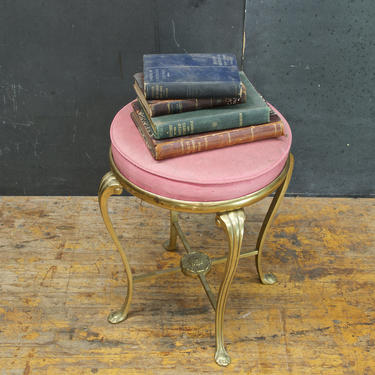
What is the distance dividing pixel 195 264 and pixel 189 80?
2.36 feet

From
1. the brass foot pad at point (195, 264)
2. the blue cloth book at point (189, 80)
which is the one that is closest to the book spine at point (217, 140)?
the blue cloth book at point (189, 80)

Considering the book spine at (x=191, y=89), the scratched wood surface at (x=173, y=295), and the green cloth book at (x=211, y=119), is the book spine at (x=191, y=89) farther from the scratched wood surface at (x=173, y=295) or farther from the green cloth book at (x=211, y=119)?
the scratched wood surface at (x=173, y=295)

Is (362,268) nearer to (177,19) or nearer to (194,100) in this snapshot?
(194,100)

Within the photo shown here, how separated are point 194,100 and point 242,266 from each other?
863mm

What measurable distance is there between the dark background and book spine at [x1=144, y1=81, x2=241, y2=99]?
24.2 inches

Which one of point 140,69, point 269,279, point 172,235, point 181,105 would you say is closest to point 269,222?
point 269,279

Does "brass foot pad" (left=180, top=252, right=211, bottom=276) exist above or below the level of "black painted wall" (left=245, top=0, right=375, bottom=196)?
below

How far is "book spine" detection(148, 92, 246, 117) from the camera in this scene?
131 cm

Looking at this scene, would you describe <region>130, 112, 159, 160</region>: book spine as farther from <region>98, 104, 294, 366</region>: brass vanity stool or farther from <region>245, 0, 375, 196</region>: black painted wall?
<region>245, 0, 375, 196</region>: black painted wall

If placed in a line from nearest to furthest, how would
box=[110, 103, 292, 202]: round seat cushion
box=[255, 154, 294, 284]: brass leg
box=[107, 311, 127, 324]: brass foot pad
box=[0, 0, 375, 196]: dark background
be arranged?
1. box=[110, 103, 292, 202]: round seat cushion
2. box=[255, 154, 294, 284]: brass leg
3. box=[107, 311, 127, 324]: brass foot pad
4. box=[0, 0, 375, 196]: dark background

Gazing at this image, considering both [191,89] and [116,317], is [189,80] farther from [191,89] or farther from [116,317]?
[116,317]

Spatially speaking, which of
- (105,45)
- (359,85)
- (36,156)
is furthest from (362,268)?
(36,156)

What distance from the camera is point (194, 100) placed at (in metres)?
1.33

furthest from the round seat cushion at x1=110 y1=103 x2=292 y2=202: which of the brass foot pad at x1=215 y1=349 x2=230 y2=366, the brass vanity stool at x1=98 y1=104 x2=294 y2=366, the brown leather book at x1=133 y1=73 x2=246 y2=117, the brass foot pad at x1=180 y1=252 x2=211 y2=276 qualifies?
the brass foot pad at x1=215 y1=349 x2=230 y2=366
